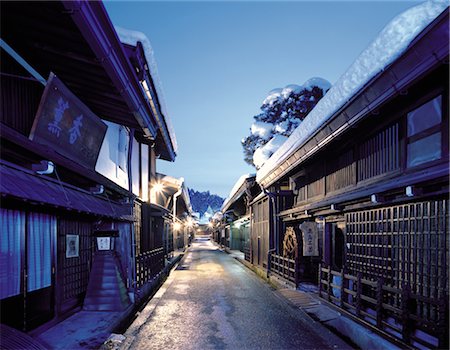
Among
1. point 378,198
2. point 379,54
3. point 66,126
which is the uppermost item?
point 379,54

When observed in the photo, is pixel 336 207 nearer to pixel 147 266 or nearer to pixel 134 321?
pixel 134 321

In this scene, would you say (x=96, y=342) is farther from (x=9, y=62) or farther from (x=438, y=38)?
(x=438, y=38)

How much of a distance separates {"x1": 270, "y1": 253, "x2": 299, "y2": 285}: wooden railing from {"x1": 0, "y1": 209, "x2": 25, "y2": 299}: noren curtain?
1025 centimetres

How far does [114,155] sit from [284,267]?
30.5ft

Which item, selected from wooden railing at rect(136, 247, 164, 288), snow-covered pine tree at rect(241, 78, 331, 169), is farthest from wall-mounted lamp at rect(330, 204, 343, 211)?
snow-covered pine tree at rect(241, 78, 331, 169)

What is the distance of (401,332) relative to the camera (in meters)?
6.52

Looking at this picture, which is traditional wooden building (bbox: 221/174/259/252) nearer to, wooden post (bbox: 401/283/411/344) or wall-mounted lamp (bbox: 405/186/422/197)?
wall-mounted lamp (bbox: 405/186/422/197)

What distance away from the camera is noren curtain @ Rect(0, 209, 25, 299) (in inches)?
241

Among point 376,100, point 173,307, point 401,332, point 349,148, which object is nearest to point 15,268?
point 173,307

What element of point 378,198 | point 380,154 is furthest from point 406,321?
point 380,154

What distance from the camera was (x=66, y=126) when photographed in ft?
24.6

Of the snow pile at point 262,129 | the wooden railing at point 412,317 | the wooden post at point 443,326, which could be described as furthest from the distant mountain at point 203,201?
the wooden post at point 443,326

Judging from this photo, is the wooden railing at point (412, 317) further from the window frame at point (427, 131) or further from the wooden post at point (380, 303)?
the window frame at point (427, 131)

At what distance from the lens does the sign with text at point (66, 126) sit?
21.2 feet
